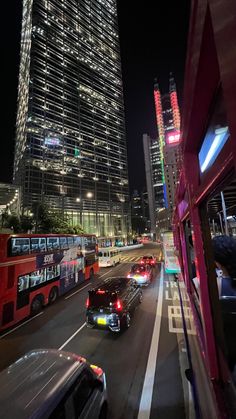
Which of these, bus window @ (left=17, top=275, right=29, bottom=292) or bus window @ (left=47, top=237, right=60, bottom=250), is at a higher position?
bus window @ (left=47, top=237, right=60, bottom=250)

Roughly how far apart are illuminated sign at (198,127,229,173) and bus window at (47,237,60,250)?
1090 centimetres

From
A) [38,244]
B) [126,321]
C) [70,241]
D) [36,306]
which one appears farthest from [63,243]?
[126,321]

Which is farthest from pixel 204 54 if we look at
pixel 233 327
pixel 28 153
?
pixel 28 153

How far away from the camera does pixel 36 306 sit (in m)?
10.3

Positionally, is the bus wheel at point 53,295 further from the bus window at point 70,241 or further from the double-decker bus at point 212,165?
the double-decker bus at point 212,165

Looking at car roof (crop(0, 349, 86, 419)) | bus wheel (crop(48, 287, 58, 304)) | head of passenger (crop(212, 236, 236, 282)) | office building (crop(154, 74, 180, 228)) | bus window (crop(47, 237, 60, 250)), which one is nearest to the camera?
car roof (crop(0, 349, 86, 419))

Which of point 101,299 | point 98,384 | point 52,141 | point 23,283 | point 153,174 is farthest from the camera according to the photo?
point 153,174

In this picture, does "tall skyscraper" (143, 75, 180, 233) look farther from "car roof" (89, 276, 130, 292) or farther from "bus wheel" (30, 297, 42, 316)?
"bus wheel" (30, 297, 42, 316)

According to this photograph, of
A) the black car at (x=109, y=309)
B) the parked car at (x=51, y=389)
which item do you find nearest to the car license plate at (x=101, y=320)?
the black car at (x=109, y=309)

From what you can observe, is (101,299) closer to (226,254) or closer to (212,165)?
(226,254)

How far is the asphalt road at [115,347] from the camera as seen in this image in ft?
14.5

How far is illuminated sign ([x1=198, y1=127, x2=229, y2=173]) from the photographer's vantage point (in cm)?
176

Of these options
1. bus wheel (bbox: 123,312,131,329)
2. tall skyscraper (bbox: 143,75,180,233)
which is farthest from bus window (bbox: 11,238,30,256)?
tall skyscraper (bbox: 143,75,180,233)

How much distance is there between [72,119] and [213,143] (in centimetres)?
6591
